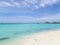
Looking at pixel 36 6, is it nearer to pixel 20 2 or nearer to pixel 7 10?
pixel 20 2

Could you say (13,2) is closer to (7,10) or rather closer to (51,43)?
(7,10)

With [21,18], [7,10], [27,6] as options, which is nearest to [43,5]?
[27,6]

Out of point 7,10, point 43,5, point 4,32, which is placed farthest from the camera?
point 4,32

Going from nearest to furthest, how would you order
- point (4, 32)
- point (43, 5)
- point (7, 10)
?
point (7, 10)
point (43, 5)
point (4, 32)

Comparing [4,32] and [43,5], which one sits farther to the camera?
[4,32]

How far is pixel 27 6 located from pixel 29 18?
0.25m

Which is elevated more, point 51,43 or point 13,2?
point 13,2

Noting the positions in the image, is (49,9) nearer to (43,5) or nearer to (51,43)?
(43,5)

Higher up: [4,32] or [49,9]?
[49,9]

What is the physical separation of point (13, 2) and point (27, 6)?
30cm

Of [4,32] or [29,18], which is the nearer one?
[29,18]

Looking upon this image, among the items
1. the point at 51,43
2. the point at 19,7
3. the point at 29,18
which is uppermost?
the point at 19,7

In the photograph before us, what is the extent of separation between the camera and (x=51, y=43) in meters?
2.72

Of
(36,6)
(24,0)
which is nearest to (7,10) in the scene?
(24,0)
